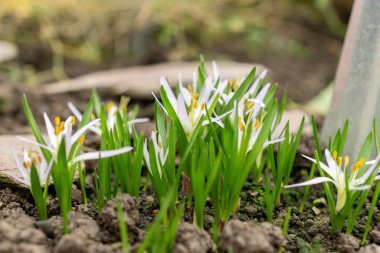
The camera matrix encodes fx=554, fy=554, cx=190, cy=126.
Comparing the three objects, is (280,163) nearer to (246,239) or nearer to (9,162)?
(246,239)

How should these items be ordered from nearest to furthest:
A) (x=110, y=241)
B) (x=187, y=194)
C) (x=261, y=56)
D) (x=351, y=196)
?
(x=110, y=241)
(x=351, y=196)
(x=187, y=194)
(x=261, y=56)

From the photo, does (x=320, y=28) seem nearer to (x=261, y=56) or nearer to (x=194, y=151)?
(x=261, y=56)

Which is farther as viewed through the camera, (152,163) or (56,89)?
(56,89)

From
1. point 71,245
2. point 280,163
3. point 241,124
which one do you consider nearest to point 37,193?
point 71,245

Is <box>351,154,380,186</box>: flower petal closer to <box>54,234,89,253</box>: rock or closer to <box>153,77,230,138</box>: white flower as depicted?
<box>153,77,230,138</box>: white flower

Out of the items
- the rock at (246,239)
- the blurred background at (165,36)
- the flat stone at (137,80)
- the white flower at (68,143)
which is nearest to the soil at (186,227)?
the rock at (246,239)

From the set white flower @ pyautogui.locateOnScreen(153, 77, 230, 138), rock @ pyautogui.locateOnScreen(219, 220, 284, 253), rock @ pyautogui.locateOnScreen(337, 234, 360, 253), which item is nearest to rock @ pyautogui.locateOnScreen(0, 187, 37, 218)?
white flower @ pyautogui.locateOnScreen(153, 77, 230, 138)

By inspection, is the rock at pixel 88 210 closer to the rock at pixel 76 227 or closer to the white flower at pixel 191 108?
the rock at pixel 76 227

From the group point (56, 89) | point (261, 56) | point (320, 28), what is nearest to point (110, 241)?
point (56, 89)
